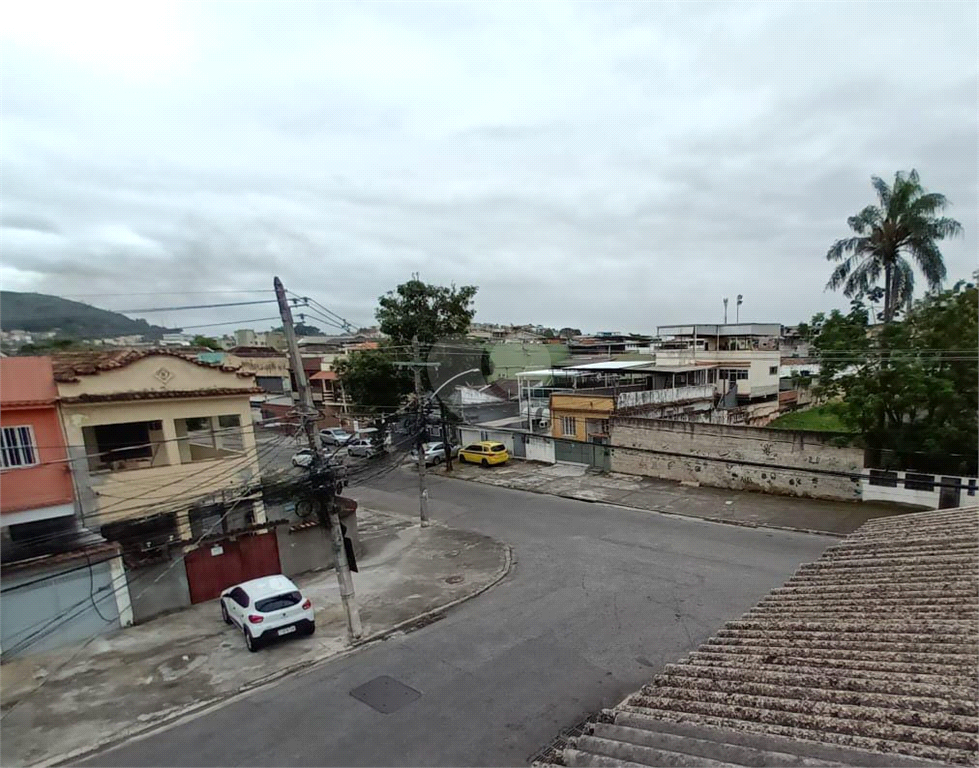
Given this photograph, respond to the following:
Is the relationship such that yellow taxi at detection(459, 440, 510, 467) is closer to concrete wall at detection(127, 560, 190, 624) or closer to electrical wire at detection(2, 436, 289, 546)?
electrical wire at detection(2, 436, 289, 546)

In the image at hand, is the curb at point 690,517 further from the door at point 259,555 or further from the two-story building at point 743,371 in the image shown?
the two-story building at point 743,371

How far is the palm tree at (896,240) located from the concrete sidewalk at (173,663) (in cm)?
1883

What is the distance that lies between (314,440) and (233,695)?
4.11m

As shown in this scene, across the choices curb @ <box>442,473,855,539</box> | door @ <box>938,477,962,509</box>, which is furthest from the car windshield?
door @ <box>938,477,962,509</box>

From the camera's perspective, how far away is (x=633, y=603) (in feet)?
34.1

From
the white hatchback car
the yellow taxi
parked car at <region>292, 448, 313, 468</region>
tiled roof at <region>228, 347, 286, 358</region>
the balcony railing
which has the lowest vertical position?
the yellow taxi

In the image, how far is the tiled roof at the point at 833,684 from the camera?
8.89 feet

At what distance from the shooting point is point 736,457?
1844 cm

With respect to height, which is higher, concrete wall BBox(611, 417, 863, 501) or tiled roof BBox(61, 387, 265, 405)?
tiled roof BBox(61, 387, 265, 405)

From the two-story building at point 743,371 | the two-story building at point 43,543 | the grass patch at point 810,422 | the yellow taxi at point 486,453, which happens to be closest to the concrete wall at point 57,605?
the two-story building at point 43,543

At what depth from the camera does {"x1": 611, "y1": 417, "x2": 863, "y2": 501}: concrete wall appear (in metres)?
16.5

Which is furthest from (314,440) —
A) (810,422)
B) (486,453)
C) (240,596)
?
(810,422)

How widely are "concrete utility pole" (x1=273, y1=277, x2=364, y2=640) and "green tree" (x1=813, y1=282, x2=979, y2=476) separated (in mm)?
14344

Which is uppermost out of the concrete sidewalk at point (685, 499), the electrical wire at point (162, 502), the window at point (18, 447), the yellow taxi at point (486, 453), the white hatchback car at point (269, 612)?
the window at point (18, 447)
